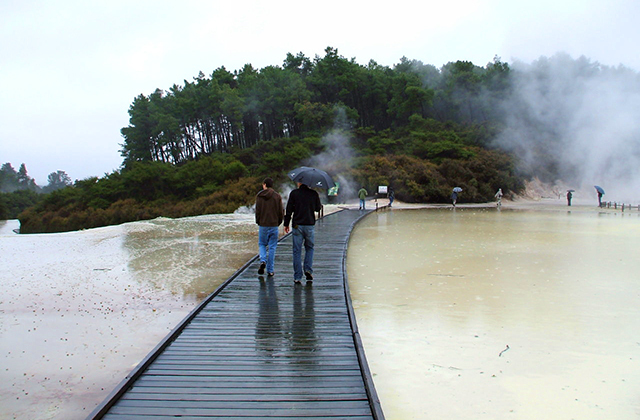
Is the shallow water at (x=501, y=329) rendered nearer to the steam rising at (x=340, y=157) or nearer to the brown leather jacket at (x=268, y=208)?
the brown leather jacket at (x=268, y=208)

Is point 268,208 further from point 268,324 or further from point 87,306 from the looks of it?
point 87,306

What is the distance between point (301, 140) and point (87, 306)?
3197 cm

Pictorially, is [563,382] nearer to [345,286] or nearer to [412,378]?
[412,378]

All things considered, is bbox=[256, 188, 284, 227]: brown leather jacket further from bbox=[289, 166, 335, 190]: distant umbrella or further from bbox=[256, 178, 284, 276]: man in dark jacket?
bbox=[289, 166, 335, 190]: distant umbrella

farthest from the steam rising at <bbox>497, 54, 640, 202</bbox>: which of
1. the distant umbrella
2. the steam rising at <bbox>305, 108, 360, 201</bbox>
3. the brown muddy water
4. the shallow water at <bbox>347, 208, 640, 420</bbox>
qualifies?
the distant umbrella

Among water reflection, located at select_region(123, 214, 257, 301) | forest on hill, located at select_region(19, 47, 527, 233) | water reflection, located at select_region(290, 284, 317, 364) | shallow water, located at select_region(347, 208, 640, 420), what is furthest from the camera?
forest on hill, located at select_region(19, 47, 527, 233)

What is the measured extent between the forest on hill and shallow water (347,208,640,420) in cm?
1892

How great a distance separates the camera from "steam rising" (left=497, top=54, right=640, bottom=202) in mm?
35188

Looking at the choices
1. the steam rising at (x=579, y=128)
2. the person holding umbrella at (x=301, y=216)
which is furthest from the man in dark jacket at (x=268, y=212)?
the steam rising at (x=579, y=128)

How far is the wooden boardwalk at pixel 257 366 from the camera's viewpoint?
326 centimetres

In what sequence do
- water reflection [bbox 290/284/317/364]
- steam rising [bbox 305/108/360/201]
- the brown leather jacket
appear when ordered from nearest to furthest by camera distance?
1. water reflection [bbox 290/284/317/364]
2. the brown leather jacket
3. steam rising [bbox 305/108/360/201]

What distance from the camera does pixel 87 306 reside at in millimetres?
6742

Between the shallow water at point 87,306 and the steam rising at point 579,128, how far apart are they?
30.3m

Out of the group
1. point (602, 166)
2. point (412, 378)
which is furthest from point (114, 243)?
point (602, 166)
